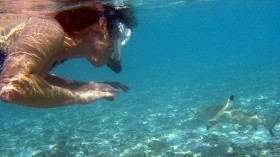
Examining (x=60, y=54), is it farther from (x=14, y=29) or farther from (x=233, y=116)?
(x=233, y=116)

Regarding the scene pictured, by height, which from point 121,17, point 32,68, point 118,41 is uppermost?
point 121,17

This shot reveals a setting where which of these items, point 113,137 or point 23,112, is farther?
point 23,112

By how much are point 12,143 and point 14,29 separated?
542 inches

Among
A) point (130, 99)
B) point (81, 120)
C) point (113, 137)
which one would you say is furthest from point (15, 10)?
point (130, 99)

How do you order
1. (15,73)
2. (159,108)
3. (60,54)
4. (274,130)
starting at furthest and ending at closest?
(159,108)
(274,130)
(60,54)
(15,73)

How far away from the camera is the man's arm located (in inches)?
109

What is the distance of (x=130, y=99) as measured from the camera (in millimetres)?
28203

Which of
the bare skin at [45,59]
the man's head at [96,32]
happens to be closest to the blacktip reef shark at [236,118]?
the man's head at [96,32]

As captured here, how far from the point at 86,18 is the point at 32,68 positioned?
2.23 meters

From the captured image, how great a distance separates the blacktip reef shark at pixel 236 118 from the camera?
12.6 m

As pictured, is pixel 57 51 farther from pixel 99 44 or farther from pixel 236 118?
pixel 236 118

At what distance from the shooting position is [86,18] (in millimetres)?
4988

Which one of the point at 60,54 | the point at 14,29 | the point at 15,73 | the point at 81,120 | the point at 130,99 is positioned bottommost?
the point at 15,73

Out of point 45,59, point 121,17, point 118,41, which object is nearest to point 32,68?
point 45,59
